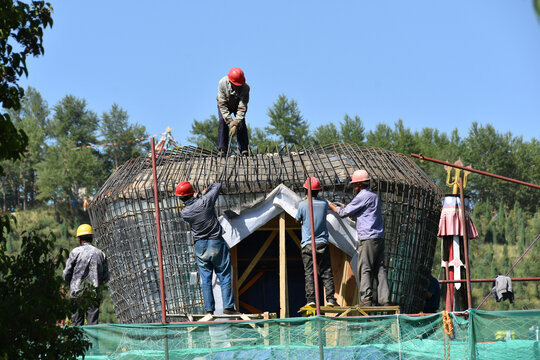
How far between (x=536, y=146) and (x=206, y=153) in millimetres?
58703

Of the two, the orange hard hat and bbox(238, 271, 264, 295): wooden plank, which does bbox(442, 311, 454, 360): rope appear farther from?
bbox(238, 271, 264, 295): wooden plank

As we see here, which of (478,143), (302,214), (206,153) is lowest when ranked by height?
(302,214)

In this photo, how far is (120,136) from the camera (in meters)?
76.0

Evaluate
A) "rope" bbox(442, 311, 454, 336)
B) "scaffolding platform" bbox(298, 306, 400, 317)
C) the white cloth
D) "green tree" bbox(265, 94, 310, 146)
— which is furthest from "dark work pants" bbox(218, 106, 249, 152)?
"green tree" bbox(265, 94, 310, 146)

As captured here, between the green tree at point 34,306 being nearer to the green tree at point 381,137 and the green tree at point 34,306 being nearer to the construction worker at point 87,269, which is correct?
the construction worker at point 87,269

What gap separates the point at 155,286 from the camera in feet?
47.8

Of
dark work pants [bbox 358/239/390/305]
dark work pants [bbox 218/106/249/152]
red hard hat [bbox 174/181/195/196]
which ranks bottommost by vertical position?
dark work pants [bbox 358/239/390/305]

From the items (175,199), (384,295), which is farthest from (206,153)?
(384,295)

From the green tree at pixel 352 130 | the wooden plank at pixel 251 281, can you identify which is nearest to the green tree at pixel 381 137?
the green tree at pixel 352 130

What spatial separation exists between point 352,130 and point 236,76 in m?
49.2

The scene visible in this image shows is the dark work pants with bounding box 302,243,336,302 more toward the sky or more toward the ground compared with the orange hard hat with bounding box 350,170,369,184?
more toward the ground

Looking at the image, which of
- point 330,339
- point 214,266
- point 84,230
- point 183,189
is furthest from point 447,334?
point 84,230

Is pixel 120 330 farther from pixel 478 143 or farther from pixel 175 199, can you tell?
pixel 478 143

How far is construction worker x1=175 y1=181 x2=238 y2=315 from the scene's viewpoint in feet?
40.8
